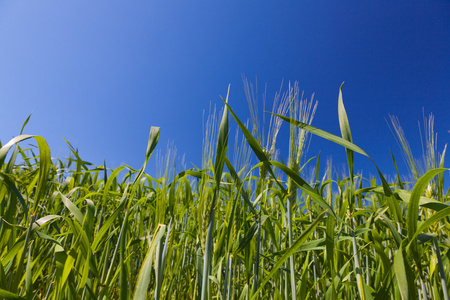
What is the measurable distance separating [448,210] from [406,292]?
0.64 ft

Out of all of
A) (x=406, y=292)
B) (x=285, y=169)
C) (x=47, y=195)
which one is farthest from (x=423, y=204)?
(x=47, y=195)

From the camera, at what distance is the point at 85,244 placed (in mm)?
742

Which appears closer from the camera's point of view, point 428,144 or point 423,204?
point 423,204

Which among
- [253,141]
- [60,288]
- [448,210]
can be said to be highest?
[253,141]

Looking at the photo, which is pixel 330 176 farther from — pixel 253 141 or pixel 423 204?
pixel 253 141

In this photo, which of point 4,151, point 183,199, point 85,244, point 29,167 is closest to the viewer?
point 4,151

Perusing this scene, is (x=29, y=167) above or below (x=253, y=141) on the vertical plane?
above

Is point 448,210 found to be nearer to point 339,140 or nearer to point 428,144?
point 339,140

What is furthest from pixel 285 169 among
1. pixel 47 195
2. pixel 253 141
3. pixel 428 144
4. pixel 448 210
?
pixel 47 195

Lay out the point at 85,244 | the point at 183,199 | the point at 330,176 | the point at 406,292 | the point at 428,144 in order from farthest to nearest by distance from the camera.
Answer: the point at 330,176, the point at 428,144, the point at 183,199, the point at 85,244, the point at 406,292

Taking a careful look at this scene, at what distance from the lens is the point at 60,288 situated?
71 cm

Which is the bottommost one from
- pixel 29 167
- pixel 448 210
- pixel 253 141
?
pixel 448 210

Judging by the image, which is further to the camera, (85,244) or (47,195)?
(47,195)

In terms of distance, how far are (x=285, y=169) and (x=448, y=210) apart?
35 centimetres
